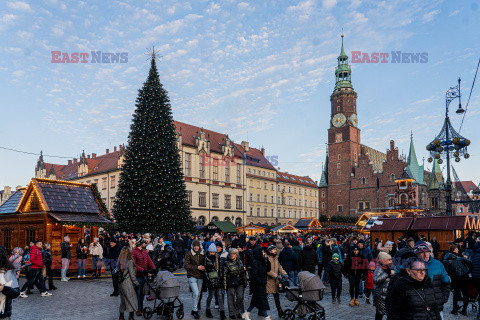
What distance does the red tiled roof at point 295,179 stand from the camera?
75875 millimetres

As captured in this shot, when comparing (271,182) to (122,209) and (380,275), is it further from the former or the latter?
(380,275)

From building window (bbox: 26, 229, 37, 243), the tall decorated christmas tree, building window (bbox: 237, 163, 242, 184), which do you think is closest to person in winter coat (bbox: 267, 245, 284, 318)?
building window (bbox: 26, 229, 37, 243)

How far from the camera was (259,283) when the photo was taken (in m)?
9.17

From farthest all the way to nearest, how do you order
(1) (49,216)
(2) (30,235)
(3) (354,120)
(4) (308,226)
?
(3) (354,120)
(4) (308,226)
(2) (30,235)
(1) (49,216)

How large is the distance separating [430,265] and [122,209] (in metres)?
26.0

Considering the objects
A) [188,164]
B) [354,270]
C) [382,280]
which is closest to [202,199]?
[188,164]

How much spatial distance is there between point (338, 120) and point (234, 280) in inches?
3243

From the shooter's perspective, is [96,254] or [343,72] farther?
[343,72]

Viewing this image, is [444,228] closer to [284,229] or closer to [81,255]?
[81,255]

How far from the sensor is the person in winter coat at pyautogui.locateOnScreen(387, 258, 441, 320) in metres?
3.99

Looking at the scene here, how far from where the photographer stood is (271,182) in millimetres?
71000

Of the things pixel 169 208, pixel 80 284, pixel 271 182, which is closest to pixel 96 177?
pixel 271 182

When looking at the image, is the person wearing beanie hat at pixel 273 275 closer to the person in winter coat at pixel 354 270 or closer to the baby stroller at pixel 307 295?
the baby stroller at pixel 307 295

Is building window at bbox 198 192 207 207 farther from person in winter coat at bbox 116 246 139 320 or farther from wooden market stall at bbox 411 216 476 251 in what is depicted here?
person in winter coat at bbox 116 246 139 320
